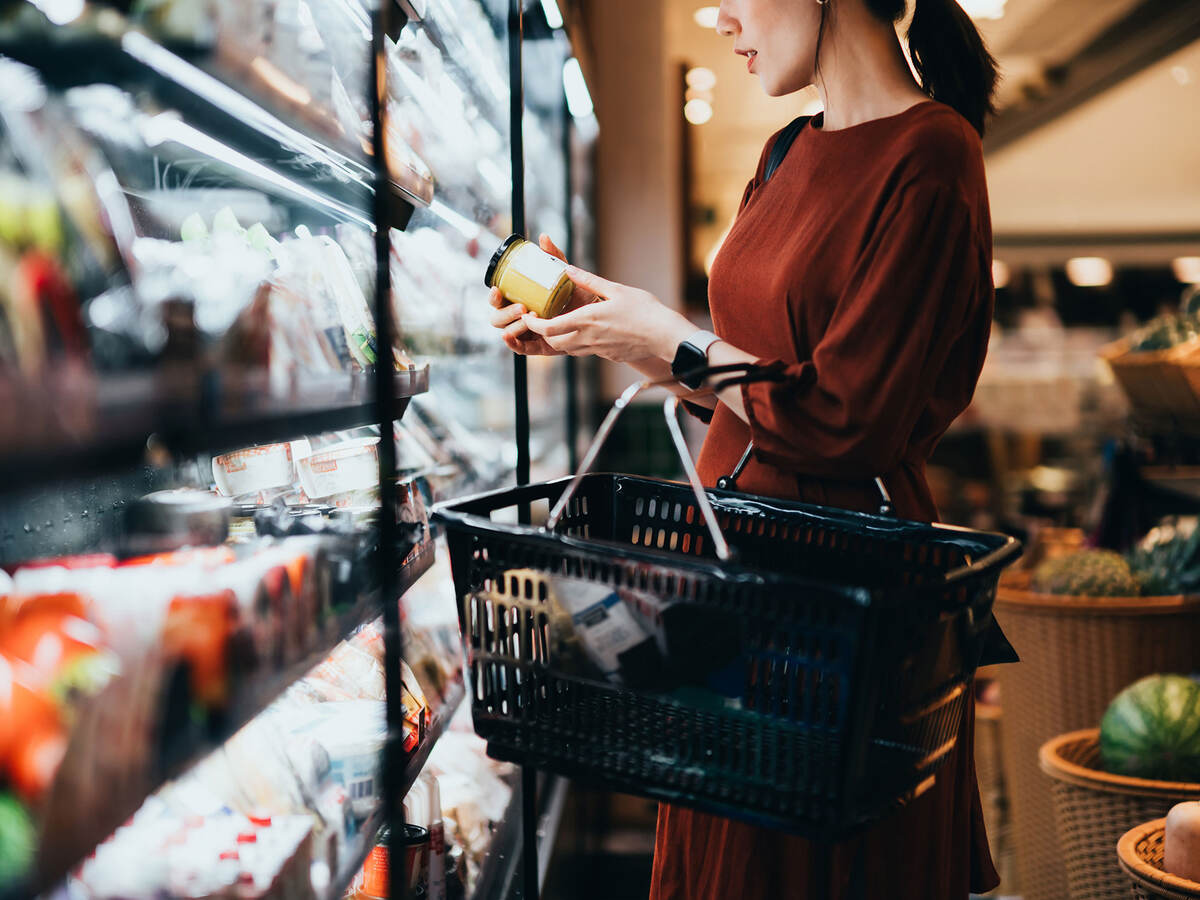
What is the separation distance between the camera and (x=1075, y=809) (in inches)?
86.9

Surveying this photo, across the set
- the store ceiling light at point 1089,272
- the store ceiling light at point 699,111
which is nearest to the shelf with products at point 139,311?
the store ceiling light at point 699,111

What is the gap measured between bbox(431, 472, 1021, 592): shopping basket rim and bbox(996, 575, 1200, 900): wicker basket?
168 cm

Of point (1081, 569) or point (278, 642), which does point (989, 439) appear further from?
point (278, 642)

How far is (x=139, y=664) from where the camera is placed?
0.81 meters

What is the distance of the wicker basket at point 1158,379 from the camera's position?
3.05 meters

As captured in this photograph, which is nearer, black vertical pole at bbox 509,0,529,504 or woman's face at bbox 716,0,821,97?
woman's face at bbox 716,0,821,97

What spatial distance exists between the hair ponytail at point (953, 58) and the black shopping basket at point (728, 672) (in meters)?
0.69

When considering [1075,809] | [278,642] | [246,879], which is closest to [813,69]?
[278,642]

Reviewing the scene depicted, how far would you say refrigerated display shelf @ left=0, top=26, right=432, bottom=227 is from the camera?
864 millimetres

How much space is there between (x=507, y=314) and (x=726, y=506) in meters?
0.39

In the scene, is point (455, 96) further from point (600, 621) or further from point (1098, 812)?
point (1098, 812)

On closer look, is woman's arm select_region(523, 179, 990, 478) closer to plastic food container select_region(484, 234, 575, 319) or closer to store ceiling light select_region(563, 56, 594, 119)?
plastic food container select_region(484, 234, 575, 319)

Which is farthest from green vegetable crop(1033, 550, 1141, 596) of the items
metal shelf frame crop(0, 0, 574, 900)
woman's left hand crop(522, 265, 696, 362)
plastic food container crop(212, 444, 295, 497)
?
plastic food container crop(212, 444, 295, 497)

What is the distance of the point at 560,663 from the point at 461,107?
1634 mm
